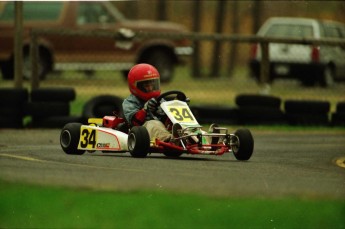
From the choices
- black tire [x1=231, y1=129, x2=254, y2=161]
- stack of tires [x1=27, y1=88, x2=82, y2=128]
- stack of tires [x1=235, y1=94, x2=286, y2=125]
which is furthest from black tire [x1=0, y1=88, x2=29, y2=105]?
black tire [x1=231, y1=129, x2=254, y2=161]

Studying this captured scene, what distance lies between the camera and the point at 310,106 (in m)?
15.0

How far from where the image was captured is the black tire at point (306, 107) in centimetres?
1492

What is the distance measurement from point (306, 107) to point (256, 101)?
71 cm

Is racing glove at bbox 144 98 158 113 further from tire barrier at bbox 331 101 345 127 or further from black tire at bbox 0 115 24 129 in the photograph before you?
tire barrier at bbox 331 101 345 127

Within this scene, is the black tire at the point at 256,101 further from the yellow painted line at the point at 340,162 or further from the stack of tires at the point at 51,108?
the yellow painted line at the point at 340,162

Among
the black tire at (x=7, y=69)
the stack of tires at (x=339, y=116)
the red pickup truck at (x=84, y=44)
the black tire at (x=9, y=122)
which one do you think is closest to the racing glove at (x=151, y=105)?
the black tire at (x=9, y=122)

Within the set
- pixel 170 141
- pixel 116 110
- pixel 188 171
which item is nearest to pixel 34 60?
pixel 116 110

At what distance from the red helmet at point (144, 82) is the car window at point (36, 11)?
10.4m

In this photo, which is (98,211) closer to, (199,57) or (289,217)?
(289,217)

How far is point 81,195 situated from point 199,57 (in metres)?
15.8

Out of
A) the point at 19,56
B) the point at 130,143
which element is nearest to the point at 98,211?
the point at 130,143

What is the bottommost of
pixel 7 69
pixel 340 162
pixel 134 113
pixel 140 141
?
pixel 7 69

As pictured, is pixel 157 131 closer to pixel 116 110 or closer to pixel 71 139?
pixel 71 139

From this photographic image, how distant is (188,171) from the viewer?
8922 mm
